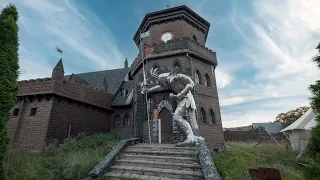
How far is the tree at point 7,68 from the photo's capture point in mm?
5879

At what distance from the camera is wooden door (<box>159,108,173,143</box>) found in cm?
1241

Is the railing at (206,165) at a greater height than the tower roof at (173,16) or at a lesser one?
lesser

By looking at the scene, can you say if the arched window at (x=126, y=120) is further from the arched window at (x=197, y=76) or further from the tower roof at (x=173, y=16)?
the tower roof at (x=173, y=16)

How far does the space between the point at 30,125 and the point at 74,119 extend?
10.7 feet

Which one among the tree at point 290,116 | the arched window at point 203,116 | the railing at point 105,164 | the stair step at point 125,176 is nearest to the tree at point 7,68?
the railing at point 105,164

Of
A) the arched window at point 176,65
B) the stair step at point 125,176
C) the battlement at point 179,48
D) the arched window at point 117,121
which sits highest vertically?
the battlement at point 179,48

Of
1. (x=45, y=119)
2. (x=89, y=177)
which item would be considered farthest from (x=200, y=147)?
(x=45, y=119)

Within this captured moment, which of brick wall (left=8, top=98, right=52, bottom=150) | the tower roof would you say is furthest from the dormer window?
brick wall (left=8, top=98, right=52, bottom=150)

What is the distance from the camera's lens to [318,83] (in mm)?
4195

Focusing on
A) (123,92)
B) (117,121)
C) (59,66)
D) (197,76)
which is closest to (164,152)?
(197,76)

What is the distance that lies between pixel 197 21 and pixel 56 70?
46.5ft

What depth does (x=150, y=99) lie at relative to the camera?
13305 millimetres

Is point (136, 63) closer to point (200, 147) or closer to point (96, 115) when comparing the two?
point (96, 115)

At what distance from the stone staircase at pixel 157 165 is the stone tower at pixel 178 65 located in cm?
272
